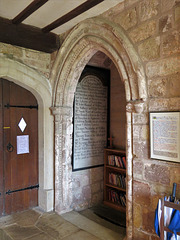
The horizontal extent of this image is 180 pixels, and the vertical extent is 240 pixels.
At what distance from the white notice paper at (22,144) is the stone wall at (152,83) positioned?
178 centimetres

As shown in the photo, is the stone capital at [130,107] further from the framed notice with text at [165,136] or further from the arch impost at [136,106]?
the framed notice with text at [165,136]

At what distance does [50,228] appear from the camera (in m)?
2.92

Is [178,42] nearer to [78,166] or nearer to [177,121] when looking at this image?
[177,121]

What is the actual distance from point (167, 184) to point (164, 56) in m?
1.20

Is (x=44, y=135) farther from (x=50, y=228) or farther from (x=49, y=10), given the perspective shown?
(x=49, y=10)

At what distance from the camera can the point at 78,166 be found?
154 inches

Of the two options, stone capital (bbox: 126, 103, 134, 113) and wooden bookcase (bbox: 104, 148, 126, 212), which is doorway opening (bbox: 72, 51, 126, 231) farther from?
stone capital (bbox: 126, 103, 134, 113)

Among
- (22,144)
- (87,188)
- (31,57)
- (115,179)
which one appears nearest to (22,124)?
(22,144)

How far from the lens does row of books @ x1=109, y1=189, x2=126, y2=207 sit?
4.07 m

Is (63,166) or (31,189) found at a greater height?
(63,166)

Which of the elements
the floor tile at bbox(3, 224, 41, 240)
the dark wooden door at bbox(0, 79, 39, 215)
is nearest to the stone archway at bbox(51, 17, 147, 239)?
the dark wooden door at bbox(0, 79, 39, 215)

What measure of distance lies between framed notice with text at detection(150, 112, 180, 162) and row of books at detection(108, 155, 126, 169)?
1864mm

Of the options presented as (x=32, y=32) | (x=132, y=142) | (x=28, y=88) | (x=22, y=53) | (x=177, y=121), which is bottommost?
(x=132, y=142)

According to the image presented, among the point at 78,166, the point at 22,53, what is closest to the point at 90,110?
the point at 78,166
